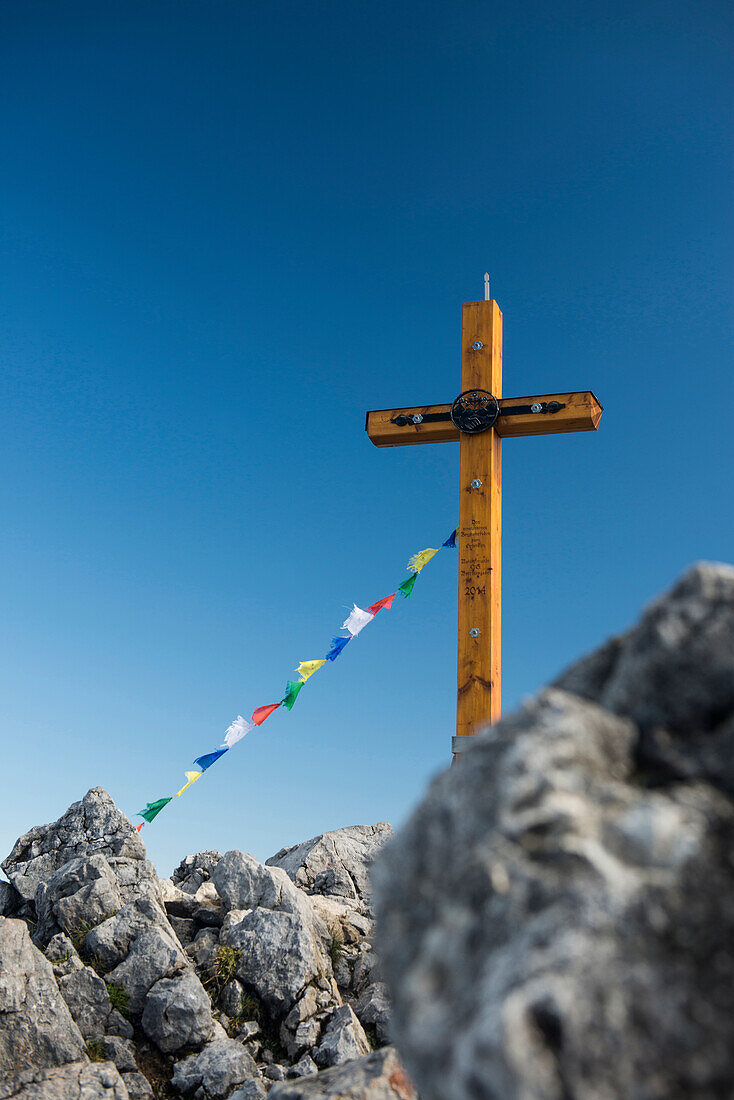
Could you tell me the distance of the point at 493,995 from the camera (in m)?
1.79

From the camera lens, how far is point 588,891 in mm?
1856

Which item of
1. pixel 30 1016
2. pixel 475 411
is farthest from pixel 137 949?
pixel 475 411

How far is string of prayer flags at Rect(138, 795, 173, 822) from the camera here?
10.9m

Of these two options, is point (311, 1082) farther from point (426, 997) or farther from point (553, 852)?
point (553, 852)

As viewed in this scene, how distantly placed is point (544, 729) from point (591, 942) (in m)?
0.53

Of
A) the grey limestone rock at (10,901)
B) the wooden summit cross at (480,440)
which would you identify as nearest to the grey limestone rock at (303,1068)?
the wooden summit cross at (480,440)

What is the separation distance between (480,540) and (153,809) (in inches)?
209

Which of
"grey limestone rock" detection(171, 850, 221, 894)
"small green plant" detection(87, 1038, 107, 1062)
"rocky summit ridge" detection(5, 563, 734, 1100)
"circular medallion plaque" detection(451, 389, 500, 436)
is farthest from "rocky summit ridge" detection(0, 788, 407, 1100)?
"circular medallion plaque" detection(451, 389, 500, 436)

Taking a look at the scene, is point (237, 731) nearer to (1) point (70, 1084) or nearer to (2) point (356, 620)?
(2) point (356, 620)

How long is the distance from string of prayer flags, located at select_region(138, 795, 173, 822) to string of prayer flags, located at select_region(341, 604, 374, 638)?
3.14m

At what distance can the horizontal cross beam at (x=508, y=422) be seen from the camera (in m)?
9.87

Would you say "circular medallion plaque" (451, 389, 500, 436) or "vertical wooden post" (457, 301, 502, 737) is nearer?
"vertical wooden post" (457, 301, 502, 737)

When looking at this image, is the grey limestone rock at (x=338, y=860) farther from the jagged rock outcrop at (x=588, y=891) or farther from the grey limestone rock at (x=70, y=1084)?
the jagged rock outcrop at (x=588, y=891)

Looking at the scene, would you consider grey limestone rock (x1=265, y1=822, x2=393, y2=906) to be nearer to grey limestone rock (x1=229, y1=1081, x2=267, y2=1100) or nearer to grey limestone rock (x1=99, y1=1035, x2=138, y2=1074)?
grey limestone rock (x1=99, y1=1035, x2=138, y2=1074)
